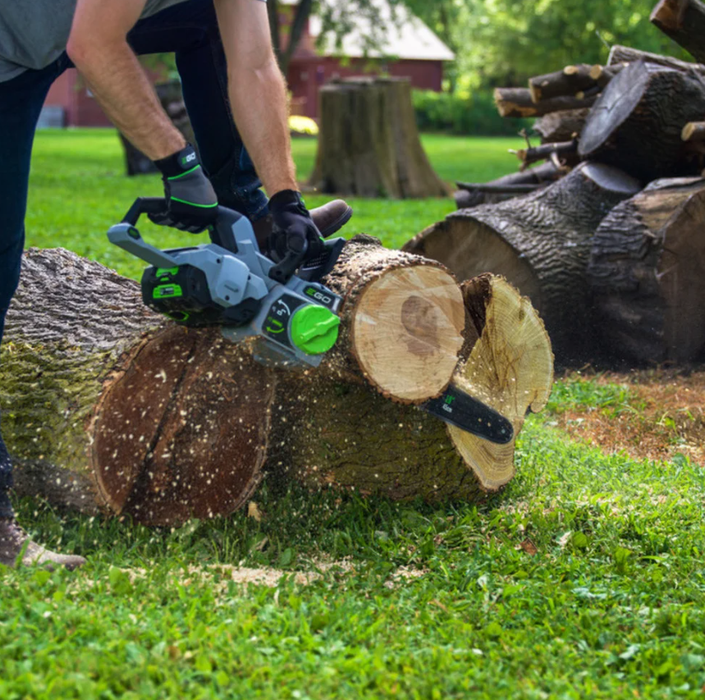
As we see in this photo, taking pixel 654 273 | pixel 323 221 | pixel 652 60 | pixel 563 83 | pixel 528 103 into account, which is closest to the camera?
pixel 323 221

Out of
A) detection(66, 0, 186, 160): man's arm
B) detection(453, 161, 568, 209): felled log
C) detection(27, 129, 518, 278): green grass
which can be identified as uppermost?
detection(66, 0, 186, 160): man's arm

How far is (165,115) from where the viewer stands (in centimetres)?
288

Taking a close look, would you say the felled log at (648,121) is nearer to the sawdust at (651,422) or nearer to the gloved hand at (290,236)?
the sawdust at (651,422)

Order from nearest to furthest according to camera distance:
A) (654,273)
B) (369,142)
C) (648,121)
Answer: (654,273) < (648,121) < (369,142)

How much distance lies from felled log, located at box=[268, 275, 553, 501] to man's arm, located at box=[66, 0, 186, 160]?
1.11m

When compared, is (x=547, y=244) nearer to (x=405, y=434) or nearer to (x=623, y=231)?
(x=623, y=231)

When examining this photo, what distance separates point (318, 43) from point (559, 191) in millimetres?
23485

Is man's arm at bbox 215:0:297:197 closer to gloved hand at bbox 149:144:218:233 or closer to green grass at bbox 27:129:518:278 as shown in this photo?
gloved hand at bbox 149:144:218:233

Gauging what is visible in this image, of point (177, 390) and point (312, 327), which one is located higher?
point (312, 327)

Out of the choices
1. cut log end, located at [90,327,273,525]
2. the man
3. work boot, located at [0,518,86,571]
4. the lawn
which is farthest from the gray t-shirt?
the lawn

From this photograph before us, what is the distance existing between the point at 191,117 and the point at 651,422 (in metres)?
2.66

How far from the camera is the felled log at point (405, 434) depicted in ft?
11.6

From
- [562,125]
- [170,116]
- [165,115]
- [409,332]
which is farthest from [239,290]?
[170,116]

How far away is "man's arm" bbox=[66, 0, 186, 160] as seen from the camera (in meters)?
2.65
